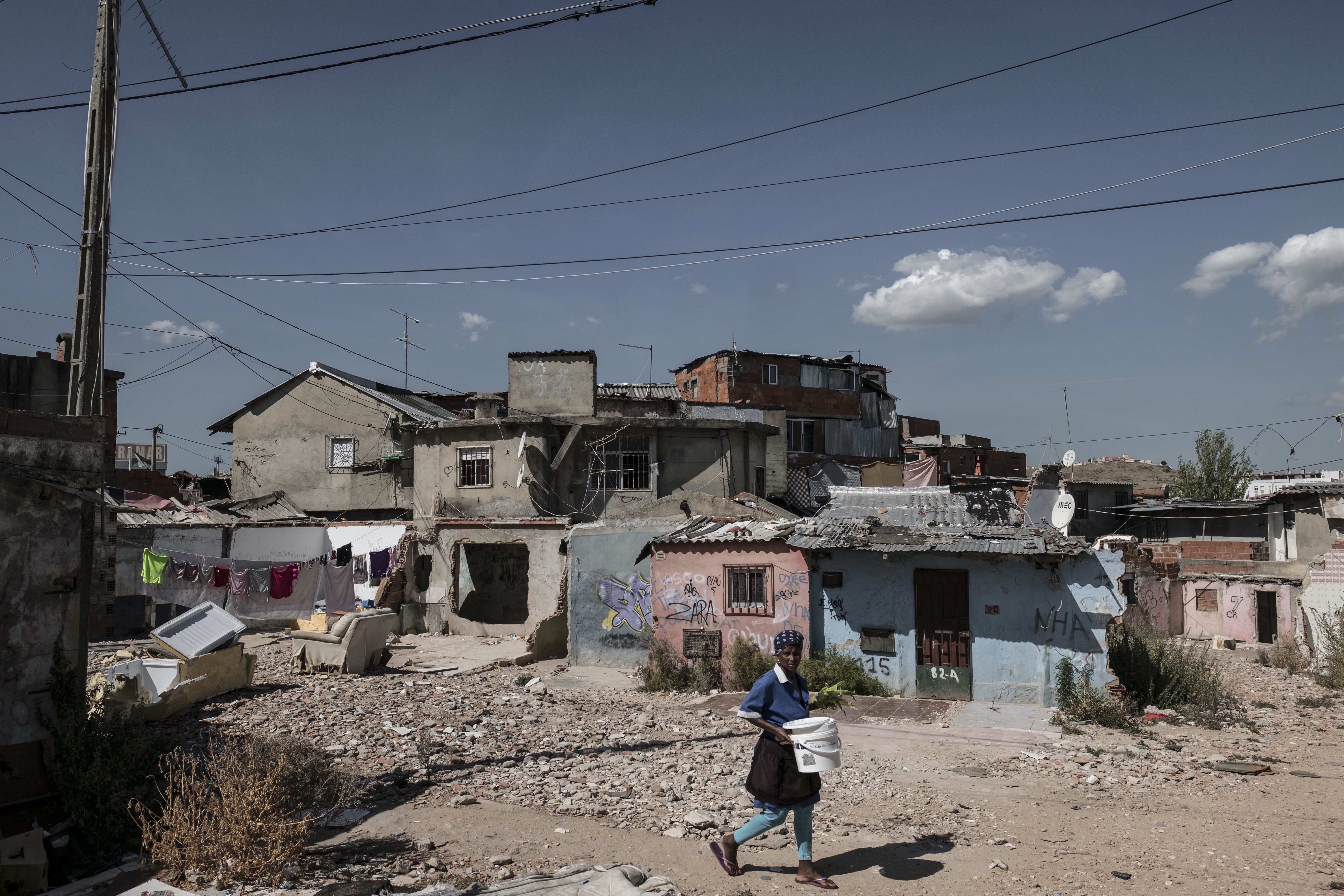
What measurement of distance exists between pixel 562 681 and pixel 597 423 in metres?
10.4

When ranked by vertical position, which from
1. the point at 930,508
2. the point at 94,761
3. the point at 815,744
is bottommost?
the point at 94,761

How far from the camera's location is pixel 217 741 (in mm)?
10352

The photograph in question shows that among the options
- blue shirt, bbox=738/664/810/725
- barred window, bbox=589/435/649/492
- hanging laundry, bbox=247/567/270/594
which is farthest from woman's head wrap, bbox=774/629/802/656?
hanging laundry, bbox=247/567/270/594

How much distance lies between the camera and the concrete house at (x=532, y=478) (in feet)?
75.2

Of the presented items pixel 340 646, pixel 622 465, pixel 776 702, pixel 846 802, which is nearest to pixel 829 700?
pixel 846 802

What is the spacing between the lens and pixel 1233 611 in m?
24.3

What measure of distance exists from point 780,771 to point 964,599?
8.32m

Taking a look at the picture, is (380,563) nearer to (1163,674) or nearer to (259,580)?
(259,580)

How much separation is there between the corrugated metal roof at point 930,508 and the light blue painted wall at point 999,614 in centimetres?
97

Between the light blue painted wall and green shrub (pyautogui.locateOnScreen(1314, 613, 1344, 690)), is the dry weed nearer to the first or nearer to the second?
the light blue painted wall

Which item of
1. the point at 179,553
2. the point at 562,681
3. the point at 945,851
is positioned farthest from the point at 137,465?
the point at 945,851

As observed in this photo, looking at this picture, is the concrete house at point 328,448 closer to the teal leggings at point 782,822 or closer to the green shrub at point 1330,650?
the teal leggings at point 782,822

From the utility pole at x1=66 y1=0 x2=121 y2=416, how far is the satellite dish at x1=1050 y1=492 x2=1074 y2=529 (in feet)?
44.7

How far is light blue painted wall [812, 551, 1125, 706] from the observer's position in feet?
39.9
